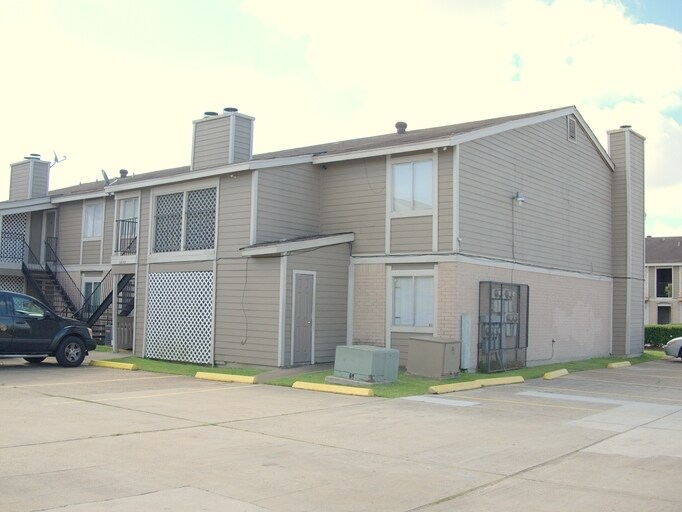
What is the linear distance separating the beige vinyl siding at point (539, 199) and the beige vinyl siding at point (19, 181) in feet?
64.3

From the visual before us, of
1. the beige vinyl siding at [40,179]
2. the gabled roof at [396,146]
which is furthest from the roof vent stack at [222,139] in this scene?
the beige vinyl siding at [40,179]

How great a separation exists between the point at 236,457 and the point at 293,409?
3.76 metres

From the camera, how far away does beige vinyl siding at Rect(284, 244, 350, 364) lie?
1759 centimetres

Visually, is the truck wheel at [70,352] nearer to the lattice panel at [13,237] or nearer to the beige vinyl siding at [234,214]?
the beige vinyl siding at [234,214]

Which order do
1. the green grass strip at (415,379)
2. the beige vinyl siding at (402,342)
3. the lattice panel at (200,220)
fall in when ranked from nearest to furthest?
the green grass strip at (415,379), the beige vinyl siding at (402,342), the lattice panel at (200,220)

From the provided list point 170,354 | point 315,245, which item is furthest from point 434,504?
point 170,354

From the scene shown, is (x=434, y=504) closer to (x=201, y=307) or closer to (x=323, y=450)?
(x=323, y=450)

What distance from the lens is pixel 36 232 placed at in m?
28.2

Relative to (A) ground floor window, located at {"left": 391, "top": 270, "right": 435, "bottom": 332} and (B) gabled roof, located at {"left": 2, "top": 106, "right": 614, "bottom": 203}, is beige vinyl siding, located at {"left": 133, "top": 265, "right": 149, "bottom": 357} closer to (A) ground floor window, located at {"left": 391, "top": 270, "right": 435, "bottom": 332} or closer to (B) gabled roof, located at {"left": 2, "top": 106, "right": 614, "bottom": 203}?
(B) gabled roof, located at {"left": 2, "top": 106, "right": 614, "bottom": 203}

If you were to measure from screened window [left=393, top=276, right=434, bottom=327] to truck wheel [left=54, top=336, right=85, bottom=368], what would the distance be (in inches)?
307

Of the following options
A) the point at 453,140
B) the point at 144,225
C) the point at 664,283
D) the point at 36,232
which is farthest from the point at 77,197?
the point at 664,283

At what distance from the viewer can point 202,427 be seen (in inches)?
391

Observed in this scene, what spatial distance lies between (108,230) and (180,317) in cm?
813

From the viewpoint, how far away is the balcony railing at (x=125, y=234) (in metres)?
22.3
